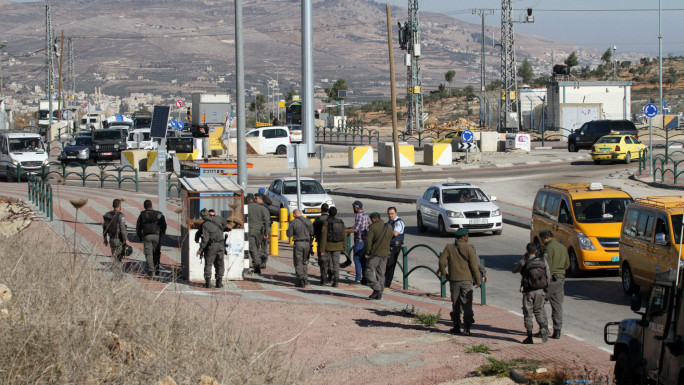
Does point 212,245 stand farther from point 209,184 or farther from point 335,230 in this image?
point 335,230

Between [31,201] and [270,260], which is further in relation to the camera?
[31,201]

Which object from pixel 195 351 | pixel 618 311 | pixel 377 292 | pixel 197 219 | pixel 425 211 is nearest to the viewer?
pixel 195 351

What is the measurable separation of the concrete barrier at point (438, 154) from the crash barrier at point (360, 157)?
337 centimetres

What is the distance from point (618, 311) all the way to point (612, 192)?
4.76 m

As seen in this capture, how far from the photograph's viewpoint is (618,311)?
13.5 m

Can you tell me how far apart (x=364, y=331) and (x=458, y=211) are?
422 inches

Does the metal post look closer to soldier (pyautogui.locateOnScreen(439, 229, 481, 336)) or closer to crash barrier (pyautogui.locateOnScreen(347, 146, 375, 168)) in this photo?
soldier (pyautogui.locateOnScreen(439, 229, 481, 336))

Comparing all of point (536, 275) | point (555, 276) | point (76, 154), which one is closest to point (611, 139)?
point (76, 154)

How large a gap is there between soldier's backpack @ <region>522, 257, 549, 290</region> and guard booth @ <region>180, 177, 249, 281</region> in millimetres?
6317

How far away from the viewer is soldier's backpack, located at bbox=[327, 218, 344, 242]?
15562 mm

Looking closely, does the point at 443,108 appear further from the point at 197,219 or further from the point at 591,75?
the point at 197,219

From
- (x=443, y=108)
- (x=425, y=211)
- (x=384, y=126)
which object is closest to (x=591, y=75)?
(x=443, y=108)

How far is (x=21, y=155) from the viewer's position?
121 feet

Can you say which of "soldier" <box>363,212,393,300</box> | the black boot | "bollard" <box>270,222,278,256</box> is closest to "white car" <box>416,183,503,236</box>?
"bollard" <box>270,222,278,256</box>
